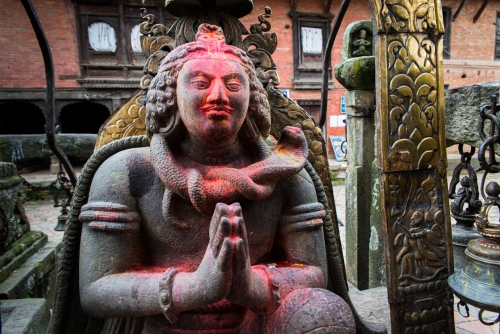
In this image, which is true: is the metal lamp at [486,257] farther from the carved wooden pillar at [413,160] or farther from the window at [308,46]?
the window at [308,46]

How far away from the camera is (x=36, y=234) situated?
3.26 meters

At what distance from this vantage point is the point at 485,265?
4.89 ft

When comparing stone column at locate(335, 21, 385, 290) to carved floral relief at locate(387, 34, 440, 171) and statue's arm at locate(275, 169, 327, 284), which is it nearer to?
carved floral relief at locate(387, 34, 440, 171)

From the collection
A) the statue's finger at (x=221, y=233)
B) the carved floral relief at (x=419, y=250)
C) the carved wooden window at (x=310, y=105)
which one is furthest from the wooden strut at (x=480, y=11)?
A: the statue's finger at (x=221, y=233)

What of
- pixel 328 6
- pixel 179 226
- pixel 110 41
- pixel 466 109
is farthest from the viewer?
pixel 328 6

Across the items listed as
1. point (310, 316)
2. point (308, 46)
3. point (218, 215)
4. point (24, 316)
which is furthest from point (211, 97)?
point (308, 46)

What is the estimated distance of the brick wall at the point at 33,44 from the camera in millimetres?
11016

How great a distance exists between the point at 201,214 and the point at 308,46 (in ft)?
41.4

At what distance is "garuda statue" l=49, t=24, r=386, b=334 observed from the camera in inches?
47.9

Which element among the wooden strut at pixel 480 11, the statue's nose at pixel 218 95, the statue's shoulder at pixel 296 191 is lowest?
the statue's shoulder at pixel 296 191

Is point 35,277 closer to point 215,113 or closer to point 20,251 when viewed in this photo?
point 20,251

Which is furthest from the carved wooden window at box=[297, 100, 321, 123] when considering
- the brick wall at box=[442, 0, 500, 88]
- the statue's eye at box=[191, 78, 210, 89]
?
the statue's eye at box=[191, 78, 210, 89]

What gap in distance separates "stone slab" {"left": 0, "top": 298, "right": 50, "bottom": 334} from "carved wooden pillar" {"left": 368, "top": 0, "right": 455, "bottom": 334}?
2.06 metres

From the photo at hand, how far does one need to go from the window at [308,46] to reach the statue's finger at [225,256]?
12.1 m
